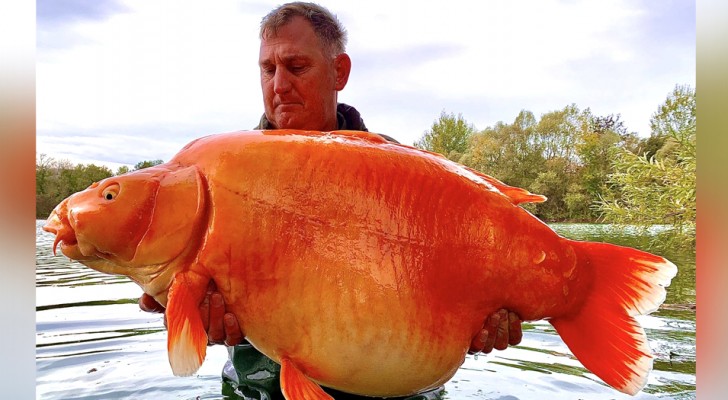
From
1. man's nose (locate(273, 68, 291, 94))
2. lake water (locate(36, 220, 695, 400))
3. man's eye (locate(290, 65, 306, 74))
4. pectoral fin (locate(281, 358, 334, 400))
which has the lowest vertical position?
lake water (locate(36, 220, 695, 400))

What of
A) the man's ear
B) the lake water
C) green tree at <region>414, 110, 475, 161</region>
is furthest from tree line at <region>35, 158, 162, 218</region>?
green tree at <region>414, 110, 475, 161</region>

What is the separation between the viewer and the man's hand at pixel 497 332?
204 centimetres

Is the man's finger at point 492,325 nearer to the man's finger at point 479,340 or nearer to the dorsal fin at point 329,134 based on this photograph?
the man's finger at point 479,340

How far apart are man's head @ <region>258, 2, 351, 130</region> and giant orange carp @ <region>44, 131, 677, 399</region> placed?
3.93ft

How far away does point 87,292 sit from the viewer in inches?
322

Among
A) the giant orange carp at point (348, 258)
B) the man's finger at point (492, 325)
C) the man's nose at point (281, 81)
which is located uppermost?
the man's nose at point (281, 81)

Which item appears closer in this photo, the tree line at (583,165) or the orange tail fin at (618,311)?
the orange tail fin at (618,311)

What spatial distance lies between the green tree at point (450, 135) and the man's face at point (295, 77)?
41309 millimetres

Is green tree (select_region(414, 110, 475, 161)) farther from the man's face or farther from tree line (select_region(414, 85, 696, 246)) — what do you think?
the man's face

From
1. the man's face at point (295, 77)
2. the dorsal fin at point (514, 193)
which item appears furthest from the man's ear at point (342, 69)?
the dorsal fin at point (514, 193)

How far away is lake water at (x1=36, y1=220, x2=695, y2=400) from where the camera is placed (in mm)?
3684

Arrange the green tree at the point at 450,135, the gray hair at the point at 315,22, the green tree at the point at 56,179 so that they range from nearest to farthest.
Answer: the gray hair at the point at 315,22 → the green tree at the point at 56,179 → the green tree at the point at 450,135

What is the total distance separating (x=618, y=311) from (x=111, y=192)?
174 cm

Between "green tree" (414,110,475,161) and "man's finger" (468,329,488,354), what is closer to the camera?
"man's finger" (468,329,488,354)
